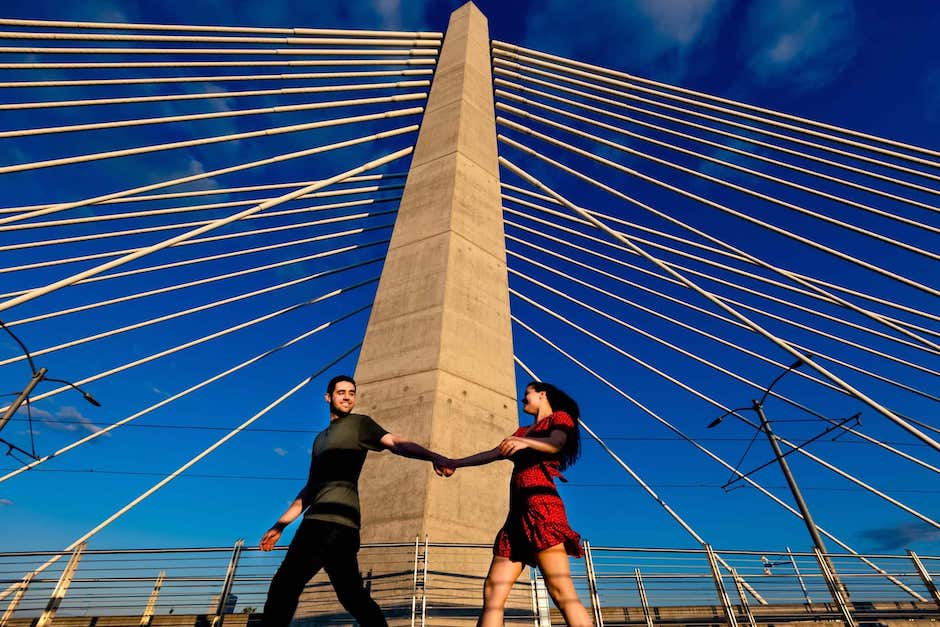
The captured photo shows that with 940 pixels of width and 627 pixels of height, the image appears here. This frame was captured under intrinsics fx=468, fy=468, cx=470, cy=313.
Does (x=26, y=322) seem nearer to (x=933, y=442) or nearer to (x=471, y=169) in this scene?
(x=471, y=169)

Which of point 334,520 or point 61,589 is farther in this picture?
point 61,589

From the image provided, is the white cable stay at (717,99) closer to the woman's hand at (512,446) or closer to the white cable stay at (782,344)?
the white cable stay at (782,344)

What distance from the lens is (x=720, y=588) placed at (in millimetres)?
5578

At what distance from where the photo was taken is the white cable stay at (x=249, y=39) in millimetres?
7552

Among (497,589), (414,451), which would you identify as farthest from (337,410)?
(497,589)

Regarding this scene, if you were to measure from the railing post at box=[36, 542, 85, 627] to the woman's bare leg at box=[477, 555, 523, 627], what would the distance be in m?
5.17

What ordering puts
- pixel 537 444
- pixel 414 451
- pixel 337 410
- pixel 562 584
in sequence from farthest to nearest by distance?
pixel 337 410
pixel 414 451
pixel 537 444
pixel 562 584

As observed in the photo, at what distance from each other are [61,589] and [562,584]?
19.3 ft

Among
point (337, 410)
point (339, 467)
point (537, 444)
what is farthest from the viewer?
point (337, 410)

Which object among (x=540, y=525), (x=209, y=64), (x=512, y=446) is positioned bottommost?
(x=540, y=525)

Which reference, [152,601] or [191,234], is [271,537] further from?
[191,234]

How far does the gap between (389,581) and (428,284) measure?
14.1 ft

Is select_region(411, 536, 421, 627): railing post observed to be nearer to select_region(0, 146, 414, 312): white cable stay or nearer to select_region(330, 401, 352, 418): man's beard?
select_region(330, 401, 352, 418): man's beard

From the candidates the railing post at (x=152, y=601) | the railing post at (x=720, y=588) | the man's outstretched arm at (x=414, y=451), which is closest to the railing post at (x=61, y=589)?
the railing post at (x=152, y=601)
